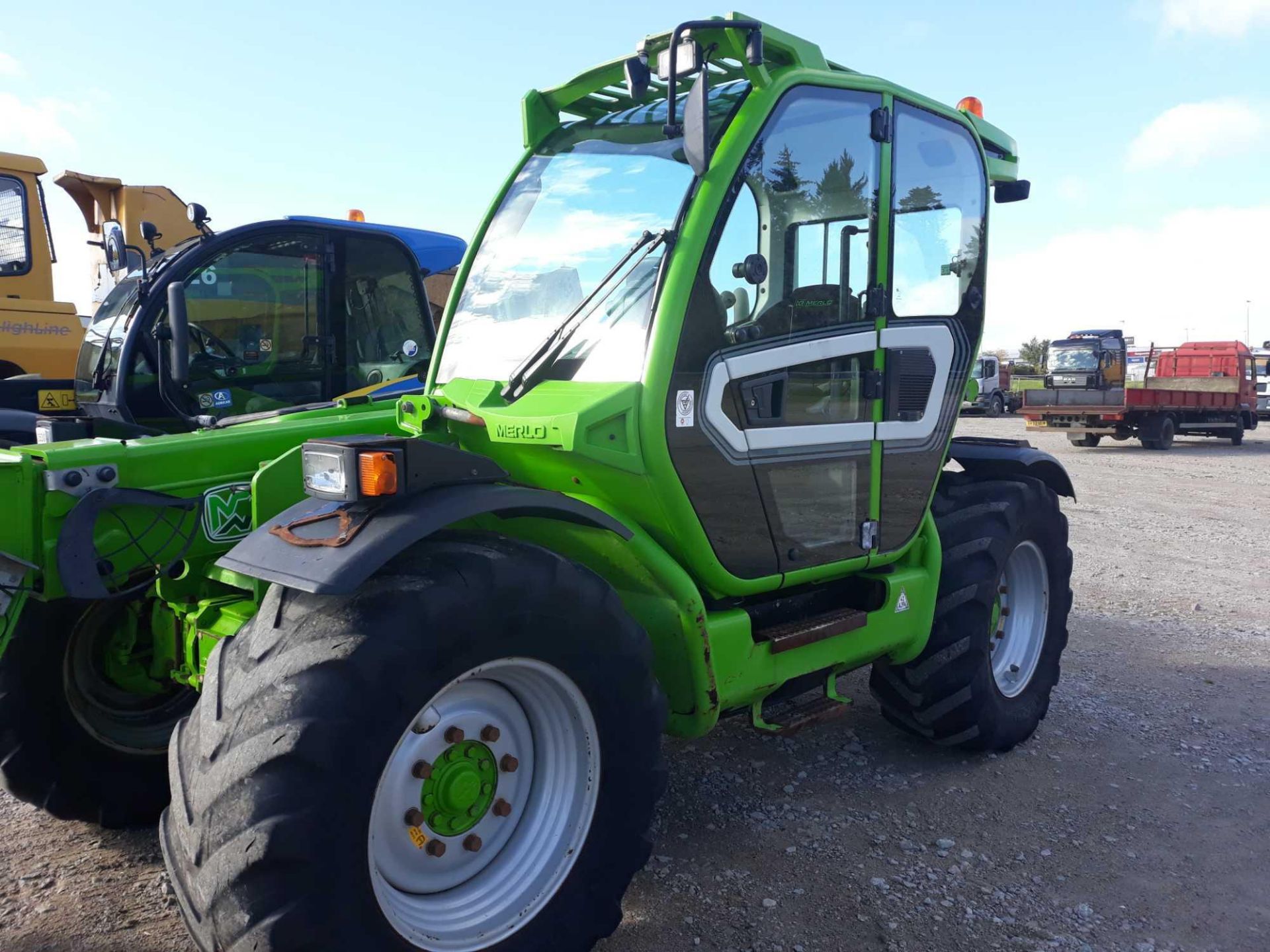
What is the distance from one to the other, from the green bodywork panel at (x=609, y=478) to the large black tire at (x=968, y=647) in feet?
2.65

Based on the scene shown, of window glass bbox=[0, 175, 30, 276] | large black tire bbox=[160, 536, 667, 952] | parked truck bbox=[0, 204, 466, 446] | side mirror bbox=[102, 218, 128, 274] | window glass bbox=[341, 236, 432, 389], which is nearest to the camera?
large black tire bbox=[160, 536, 667, 952]

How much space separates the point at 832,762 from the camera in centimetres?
430

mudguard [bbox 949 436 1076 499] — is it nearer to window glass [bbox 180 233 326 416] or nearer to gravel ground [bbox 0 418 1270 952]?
gravel ground [bbox 0 418 1270 952]

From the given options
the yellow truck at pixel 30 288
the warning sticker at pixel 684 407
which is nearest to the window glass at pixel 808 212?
the warning sticker at pixel 684 407

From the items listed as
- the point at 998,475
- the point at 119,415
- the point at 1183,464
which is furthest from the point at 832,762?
the point at 1183,464

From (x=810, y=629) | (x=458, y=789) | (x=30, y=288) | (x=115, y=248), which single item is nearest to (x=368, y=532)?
(x=458, y=789)

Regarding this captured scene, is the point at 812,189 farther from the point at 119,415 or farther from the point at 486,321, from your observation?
the point at 119,415

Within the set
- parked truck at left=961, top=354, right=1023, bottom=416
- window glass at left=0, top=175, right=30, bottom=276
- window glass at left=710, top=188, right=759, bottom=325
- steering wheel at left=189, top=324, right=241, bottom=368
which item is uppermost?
window glass at left=0, top=175, right=30, bottom=276

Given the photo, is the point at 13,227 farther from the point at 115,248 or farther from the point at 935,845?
the point at 935,845

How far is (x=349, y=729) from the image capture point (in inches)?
84.6

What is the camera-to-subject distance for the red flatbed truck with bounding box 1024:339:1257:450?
20.6 metres

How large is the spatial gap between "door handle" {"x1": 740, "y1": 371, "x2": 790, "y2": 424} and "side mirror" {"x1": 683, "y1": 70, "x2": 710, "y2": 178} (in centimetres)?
73

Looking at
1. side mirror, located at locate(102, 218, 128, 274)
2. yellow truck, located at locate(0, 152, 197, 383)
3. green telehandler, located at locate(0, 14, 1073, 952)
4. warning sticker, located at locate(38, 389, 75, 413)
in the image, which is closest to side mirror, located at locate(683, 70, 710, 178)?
green telehandler, located at locate(0, 14, 1073, 952)

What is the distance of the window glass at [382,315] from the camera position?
5.41 metres
